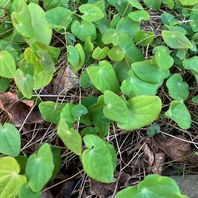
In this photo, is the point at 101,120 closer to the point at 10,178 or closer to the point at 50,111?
the point at 50,111

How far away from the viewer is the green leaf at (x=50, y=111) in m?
1.19

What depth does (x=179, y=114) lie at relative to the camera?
1195 millimetres

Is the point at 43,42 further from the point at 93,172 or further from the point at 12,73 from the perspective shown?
the point at 93,172

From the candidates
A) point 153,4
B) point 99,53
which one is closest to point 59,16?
point 99,53

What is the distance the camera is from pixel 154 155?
1.27 meters

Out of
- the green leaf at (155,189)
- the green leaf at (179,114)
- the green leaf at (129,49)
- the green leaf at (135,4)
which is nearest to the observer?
the green leaf at (155,189)

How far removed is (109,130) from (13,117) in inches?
10.3

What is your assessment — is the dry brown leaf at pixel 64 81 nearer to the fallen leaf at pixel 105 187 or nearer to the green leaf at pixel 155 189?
the fallen leaf at pixel 105 187

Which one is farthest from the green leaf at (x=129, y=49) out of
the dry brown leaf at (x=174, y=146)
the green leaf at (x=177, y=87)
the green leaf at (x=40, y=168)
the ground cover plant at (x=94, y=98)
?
the green leaf at (x=40, y=168)

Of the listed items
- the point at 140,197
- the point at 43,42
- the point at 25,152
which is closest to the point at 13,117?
the point at 25,152

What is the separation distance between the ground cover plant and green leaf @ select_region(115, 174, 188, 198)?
57mm

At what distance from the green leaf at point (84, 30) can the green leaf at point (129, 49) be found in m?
0.09

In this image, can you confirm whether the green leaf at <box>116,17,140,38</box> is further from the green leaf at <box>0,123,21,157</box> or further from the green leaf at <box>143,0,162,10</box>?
the green leaf at <box>0,123,21,157</box>

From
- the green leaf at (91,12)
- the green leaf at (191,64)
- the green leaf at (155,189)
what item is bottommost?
the green leaf at (155,189)
